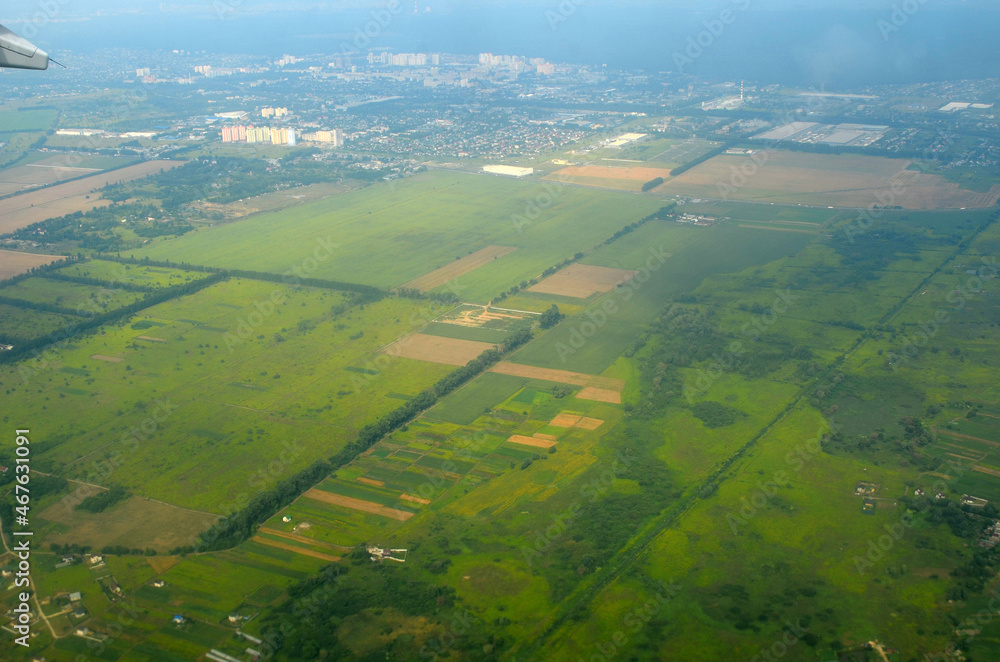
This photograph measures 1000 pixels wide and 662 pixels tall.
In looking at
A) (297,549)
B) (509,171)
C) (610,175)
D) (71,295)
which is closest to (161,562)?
(297,549)

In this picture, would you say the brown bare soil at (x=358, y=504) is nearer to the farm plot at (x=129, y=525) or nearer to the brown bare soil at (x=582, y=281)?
the farm plot at (x=129, y=525)

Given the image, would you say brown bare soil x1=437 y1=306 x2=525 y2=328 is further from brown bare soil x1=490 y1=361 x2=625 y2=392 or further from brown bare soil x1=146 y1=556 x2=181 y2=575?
brown bare soil x1=146 y1=556 x2=181 y2=575

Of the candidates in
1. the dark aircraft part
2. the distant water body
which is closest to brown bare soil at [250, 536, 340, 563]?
the dark aircraft part

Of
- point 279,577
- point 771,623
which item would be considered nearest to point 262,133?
point 279,577

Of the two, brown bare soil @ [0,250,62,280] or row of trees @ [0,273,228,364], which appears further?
brown bare soil @ [0,250,62,280]

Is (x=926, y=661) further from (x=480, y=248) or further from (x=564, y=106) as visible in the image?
(x=564, y=106)

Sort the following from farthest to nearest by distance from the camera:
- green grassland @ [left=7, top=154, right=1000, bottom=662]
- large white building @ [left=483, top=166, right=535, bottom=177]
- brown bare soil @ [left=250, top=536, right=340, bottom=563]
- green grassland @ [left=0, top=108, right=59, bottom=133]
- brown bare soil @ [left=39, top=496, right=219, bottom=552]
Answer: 1. green grassland @ [left=0, top=108, right=59, bottom=133]
2. large white building @ [left=483, top=166, right=535, bottom=177]
3. brown bare soil @ [left=39, top=496, right=219, bottom=552]
4. brown bare soil @ [left=250, top=536, right=340, bottom=563]
5. green grassland @ [left=7, top=154, right=1000, bottom=662]
